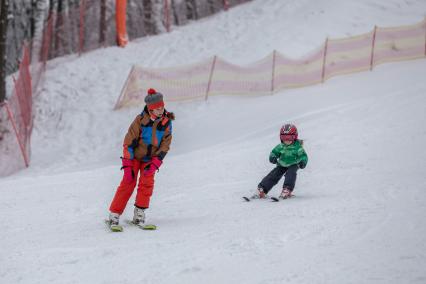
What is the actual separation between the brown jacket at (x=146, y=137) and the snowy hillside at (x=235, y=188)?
80 centimetres

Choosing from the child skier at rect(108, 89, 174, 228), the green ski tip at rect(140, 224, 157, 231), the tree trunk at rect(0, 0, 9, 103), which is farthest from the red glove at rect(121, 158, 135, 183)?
the tree trunk at rect(0, 0, 9, 103)

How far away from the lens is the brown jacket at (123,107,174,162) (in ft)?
19.4

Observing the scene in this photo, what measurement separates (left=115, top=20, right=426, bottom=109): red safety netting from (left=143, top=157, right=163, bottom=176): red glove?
1115 cm

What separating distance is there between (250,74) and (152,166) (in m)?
11.7

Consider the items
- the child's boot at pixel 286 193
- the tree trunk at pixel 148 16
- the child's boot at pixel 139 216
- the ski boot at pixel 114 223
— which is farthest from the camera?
the tree trunk at pixel 148 16

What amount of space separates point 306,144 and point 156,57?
12093 mm

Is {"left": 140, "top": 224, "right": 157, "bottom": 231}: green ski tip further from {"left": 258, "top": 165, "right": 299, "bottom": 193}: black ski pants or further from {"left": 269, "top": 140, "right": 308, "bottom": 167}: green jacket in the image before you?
{"left": 269, "top": 140, "right": 308, "bottom": 167}: green jacket

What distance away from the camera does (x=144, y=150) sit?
597 cm

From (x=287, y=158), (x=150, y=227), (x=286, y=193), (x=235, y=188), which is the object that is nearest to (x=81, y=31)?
(x=235, y=188)

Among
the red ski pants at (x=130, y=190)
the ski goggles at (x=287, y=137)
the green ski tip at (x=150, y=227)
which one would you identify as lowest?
the green ski tip at (x=150, y=227)

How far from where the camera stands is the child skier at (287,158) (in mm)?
7309

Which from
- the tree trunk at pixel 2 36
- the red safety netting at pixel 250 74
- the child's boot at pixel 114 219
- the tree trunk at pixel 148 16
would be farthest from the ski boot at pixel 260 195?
the tree trunk at pixel 148 16

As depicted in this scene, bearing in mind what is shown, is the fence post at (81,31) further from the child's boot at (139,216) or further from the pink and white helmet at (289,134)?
the child's boot at (139,216)

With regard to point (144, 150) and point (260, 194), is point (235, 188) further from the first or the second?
point (144, 150)
